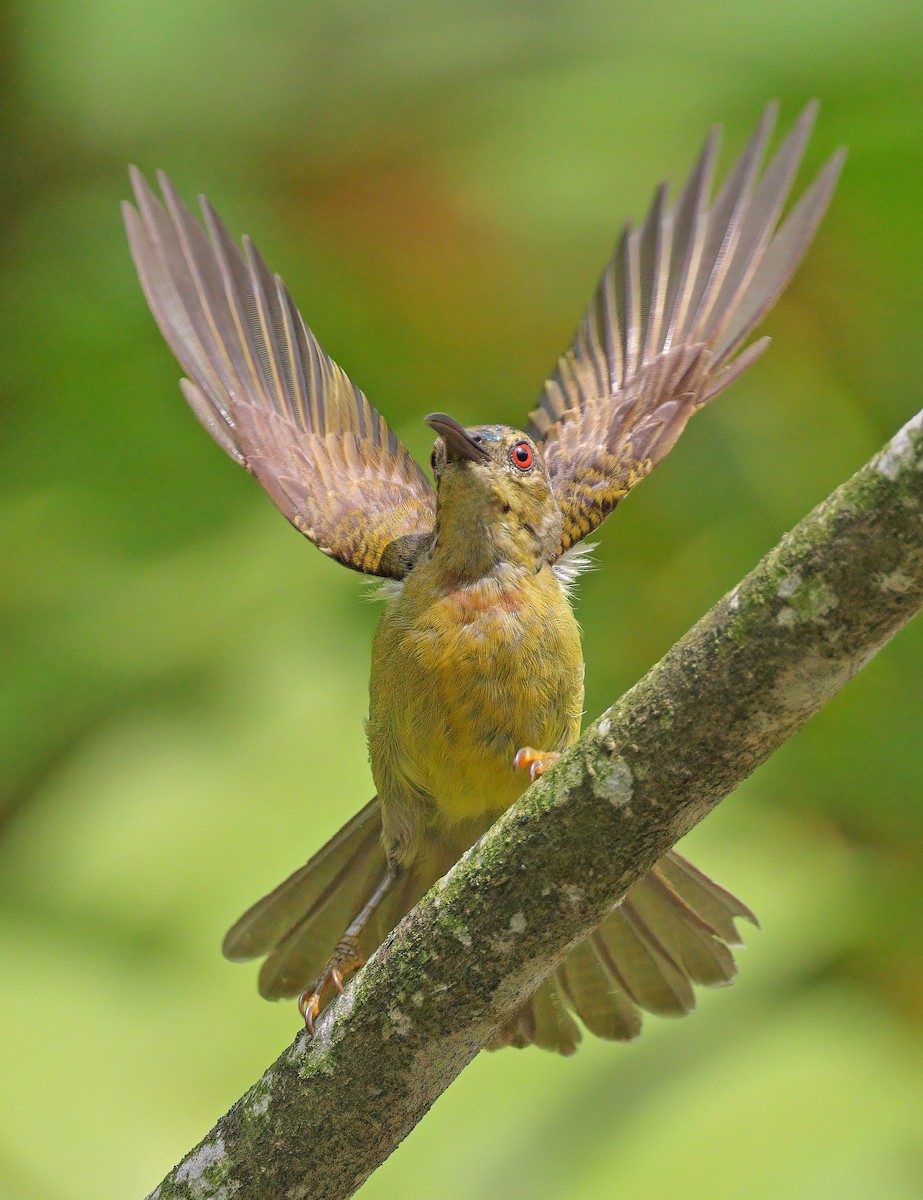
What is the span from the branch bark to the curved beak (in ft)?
4.90

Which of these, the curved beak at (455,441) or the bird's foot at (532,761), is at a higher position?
the curved beak at (455,441)

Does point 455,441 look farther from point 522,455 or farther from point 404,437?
point 404,437

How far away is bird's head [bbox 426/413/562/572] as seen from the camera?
3822 millimetres

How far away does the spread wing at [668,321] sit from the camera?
163 inches

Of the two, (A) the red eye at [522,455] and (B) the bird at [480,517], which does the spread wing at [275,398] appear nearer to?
(B) the bird at [480,517]

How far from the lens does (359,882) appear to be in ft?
13.6

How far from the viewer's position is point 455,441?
3.79 m

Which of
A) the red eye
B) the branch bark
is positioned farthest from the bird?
the branch bark

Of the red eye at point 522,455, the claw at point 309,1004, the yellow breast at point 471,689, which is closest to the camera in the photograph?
the claw at point 309,1004

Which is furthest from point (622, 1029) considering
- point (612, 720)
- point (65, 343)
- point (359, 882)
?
point (65, 343)

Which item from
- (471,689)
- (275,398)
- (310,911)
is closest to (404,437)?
(275,398)

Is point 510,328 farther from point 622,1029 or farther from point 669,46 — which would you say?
point 622,1029

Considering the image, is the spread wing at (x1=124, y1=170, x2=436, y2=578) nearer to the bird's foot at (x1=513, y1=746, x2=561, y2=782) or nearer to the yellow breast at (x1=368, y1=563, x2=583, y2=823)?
the yellow breast at (x1=368, y1=563, x2=583, y2=823)

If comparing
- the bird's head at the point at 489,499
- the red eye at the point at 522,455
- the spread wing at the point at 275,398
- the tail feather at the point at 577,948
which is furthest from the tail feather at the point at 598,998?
the red eye at the point at 522,455
